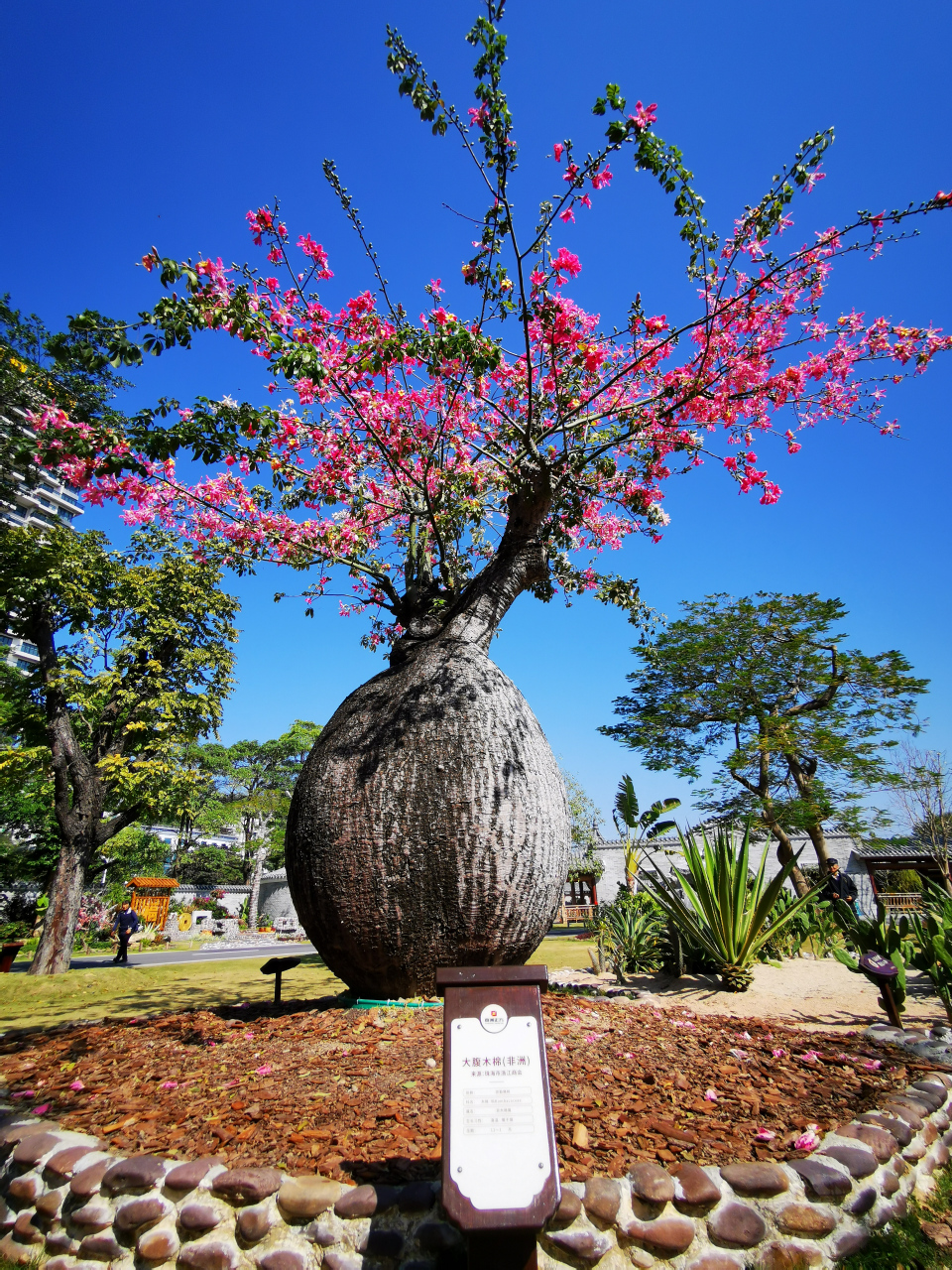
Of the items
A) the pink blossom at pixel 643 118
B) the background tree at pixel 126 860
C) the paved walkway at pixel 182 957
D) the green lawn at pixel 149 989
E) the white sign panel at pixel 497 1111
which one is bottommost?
the paved walkway at pixel 182 957

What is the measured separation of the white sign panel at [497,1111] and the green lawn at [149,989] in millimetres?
4021

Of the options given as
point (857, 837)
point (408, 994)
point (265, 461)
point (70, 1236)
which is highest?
point (265, 461)

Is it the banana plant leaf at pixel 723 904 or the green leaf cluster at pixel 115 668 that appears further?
the green leaf cluster at pixel 115 668

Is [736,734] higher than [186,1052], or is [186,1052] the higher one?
[736,734]

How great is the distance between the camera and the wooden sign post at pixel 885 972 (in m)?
4.70

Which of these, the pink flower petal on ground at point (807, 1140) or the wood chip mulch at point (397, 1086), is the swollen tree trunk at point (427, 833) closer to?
the wood chip mulch at point (397, 1086)

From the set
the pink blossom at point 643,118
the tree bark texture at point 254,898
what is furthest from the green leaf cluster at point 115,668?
the tree bark texture at point 254,898

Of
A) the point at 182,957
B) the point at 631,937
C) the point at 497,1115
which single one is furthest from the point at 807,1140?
the point at 182,957

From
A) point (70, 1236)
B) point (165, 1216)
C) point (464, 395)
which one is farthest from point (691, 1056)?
point (464, 395)

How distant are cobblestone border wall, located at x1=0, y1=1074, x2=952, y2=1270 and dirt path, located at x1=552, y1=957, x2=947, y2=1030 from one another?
307 cm

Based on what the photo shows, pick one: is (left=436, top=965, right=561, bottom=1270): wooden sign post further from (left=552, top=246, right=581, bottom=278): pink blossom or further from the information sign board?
(left=552, top=246, right=581, bottom=278): pink blossom

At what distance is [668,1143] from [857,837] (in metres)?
18.5

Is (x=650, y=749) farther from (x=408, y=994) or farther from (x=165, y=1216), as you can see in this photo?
(x=165, y=1216)

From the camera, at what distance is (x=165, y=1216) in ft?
7.63
